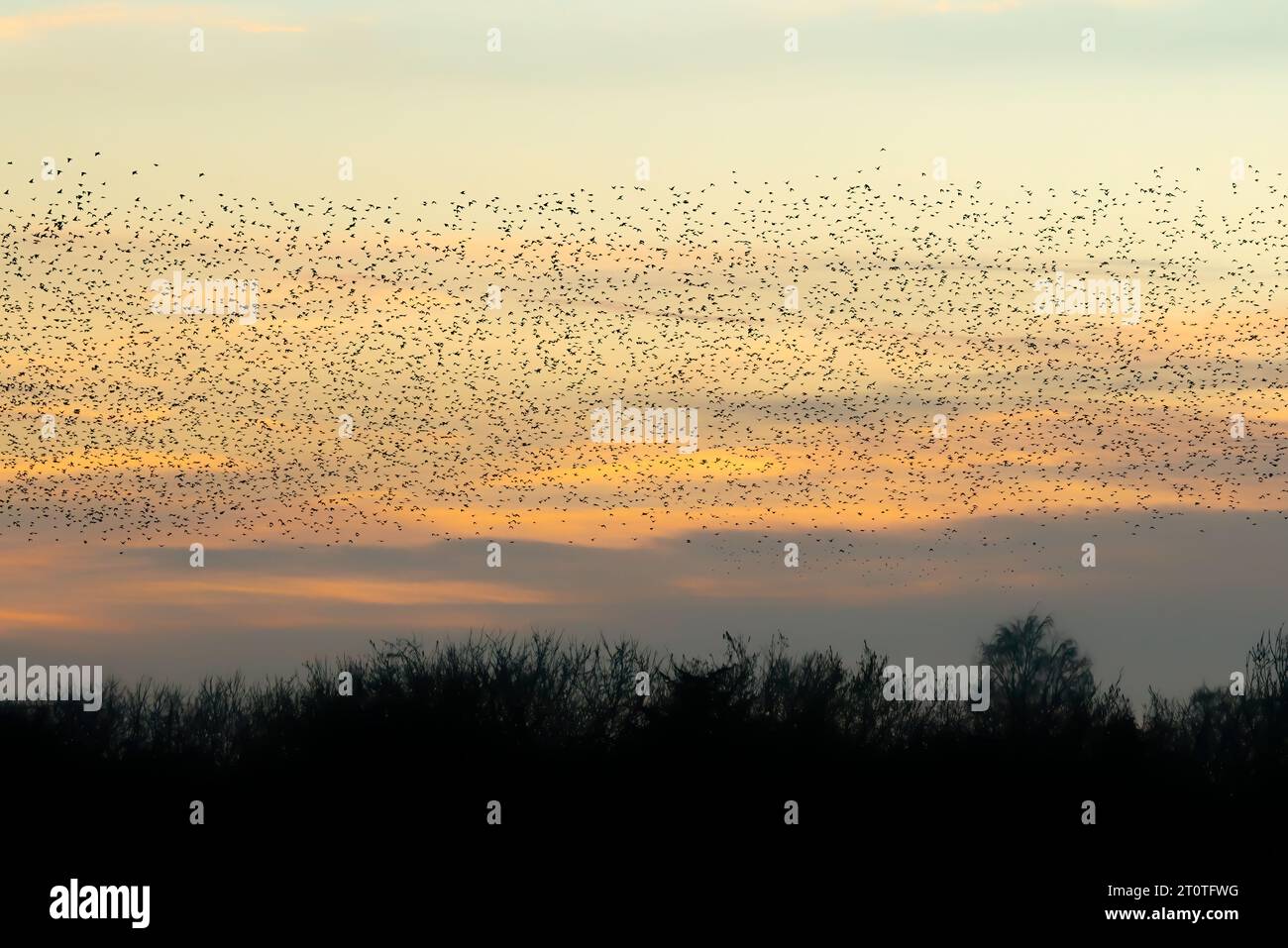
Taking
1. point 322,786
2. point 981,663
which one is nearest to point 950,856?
point 322,786

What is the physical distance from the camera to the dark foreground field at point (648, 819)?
47.0 m

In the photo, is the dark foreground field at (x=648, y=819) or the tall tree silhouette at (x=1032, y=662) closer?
the dark foreground field at (x=648, y=819)

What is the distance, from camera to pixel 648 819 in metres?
48.8

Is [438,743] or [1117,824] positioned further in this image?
[438,743]

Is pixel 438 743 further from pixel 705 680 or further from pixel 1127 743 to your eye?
pixel 1127 743

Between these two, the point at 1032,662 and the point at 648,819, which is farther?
the point at 1032,662

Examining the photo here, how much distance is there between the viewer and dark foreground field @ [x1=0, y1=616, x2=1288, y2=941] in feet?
154

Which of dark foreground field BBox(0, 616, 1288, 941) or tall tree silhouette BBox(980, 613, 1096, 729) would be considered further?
tall tree silhouette BBox(980, 613, 1096, 729)

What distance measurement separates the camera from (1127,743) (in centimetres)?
5175
